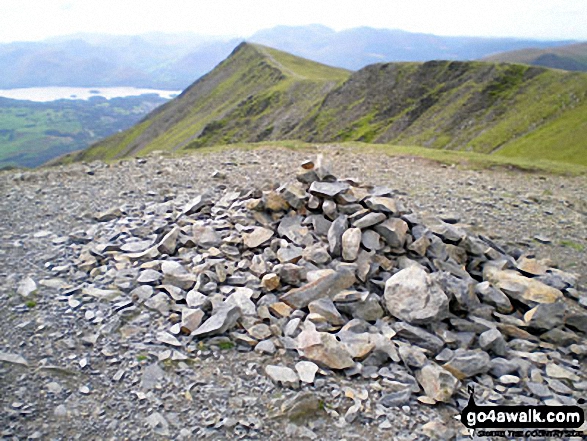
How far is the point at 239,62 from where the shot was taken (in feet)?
520

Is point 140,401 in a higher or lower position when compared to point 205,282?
lower

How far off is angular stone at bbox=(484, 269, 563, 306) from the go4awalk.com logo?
3.22 m

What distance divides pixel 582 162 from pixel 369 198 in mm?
45418

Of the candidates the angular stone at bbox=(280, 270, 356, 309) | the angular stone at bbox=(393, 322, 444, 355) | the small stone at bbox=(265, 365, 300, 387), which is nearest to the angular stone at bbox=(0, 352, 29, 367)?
the small stone at bbox=(265, 365, 300, 387)

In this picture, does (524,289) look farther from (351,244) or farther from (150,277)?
(150,277)

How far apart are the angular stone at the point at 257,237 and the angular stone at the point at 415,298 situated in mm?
3501

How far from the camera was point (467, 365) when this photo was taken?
27.5 ft

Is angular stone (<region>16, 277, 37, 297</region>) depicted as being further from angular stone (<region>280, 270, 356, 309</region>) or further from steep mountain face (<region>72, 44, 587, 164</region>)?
steep mountain face (<region>72, 44, 587, 164</region>)

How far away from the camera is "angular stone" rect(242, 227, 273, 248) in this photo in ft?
37.4

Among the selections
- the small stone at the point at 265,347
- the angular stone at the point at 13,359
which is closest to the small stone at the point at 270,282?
the small stone at the point at 265,347

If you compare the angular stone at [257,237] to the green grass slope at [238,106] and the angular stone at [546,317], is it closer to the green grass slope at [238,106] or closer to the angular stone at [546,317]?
the angular stone at [546,317]

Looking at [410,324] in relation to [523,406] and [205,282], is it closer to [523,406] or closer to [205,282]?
[523,406]

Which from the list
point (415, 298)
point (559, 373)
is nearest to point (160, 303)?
point (415, 298)

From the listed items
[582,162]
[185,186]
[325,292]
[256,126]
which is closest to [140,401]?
[325,292]
